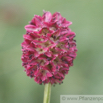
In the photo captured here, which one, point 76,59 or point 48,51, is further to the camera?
point 76,59

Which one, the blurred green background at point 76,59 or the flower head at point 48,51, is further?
the blurred green background at point 76,59

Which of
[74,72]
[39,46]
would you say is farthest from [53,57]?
[74,72]

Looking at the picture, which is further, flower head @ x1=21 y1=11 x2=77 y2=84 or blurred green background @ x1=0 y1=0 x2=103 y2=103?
blurred green background @ x1=0 y1=0 x2=103 y2=103

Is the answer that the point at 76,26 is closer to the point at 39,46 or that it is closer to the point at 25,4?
the point at 25,4

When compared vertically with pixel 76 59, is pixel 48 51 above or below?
below
